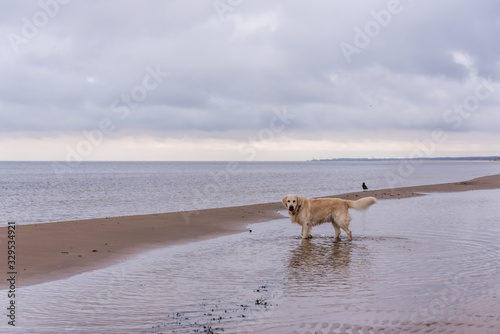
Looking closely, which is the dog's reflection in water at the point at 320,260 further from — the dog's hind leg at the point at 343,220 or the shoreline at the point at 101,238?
the shoreline at the point at 101,238

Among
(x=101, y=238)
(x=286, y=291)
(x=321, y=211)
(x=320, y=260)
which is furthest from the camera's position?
(x=321, y=211)

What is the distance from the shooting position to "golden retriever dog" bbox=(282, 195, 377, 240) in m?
14.6

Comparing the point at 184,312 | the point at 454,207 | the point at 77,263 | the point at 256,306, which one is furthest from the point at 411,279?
the point at 454,207

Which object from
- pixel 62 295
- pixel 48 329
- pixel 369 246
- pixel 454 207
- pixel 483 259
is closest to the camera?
pixel 48 329

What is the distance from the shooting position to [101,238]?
1449cm

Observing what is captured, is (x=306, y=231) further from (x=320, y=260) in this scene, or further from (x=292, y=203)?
(x=320, y=260)

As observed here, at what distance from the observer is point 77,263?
1083 centimetres

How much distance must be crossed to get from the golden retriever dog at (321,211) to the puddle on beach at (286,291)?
0.89m

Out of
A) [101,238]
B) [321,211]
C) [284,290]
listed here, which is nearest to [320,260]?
[284,290]

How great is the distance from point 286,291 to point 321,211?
6.95 m

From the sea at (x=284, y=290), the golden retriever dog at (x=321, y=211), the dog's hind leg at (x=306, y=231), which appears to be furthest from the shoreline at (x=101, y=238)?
the dog's hind leg at (x=306, y=231)

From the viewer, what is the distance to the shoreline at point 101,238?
1038cm

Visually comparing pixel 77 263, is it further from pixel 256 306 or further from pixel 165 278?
pixel 256 306

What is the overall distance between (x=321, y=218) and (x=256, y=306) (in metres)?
7.90
